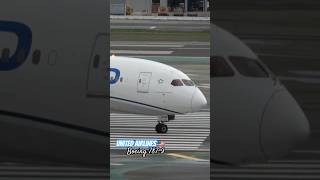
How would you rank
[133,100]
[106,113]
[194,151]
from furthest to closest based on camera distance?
[133,100] < [194,151] < [106,113]

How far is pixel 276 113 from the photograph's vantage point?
29.5 feet

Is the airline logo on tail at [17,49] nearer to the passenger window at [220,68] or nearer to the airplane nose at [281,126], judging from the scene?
the passenger window at [220,68]

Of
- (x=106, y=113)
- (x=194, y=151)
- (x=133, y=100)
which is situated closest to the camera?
(x=106, y=113)

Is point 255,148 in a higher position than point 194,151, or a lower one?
higher

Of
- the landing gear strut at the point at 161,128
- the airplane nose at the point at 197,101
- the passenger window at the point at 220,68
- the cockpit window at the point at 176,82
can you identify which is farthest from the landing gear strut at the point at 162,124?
the passenger window at the point at 220,68

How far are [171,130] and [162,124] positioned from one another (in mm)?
325

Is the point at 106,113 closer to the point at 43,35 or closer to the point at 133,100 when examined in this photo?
the point at 43,35

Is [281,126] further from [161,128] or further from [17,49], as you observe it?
[17,49]

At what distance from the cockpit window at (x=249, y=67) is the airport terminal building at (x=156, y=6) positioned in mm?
698

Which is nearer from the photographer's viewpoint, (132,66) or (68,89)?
(68,89)

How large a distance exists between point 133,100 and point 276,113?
4.23 m

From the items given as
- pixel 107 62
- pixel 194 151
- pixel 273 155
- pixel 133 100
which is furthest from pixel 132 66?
pixel 273 155

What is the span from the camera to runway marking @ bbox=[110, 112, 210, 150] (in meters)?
9.90

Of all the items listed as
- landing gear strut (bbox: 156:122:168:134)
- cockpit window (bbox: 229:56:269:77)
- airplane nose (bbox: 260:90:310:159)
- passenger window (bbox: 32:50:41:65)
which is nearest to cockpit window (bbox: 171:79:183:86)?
landing gear strut (bbox: 156:122:168:134)
